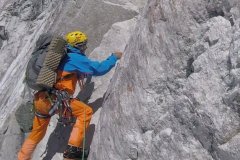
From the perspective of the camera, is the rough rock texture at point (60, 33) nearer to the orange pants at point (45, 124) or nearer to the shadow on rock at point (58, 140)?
the shadow on rock at point (58, 140)

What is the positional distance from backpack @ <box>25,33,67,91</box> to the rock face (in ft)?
4.05

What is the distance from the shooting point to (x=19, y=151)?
1108 cm

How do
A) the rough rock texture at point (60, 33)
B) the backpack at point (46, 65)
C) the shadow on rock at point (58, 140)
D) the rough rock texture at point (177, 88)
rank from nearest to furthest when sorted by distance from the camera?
the rough rock texture at point (177, 88) → the backpack at point (46, 65) → the shadow on rock at point (58, 140) → the rough rock texture at point (60, 33)

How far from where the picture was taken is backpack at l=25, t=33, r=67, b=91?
9219mm

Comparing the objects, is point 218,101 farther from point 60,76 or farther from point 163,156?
point 60,76

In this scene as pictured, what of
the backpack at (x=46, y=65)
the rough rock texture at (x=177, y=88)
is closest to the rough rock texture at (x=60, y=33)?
the backpack at (x=46, y=65)

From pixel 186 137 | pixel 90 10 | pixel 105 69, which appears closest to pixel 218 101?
pixel 186 137

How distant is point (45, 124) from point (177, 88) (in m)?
3.91

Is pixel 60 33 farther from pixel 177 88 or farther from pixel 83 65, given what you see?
pixel 177 88

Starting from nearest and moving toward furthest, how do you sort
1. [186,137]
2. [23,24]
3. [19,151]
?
[186,137], [19,151], [23,24]

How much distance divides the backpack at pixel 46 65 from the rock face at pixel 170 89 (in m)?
1.24

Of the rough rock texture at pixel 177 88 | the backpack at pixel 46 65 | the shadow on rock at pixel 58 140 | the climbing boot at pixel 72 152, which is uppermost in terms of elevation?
the rough rock texture at pixel 177 88

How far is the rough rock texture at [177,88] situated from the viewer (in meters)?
6.16

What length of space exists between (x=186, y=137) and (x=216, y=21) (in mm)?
1686
